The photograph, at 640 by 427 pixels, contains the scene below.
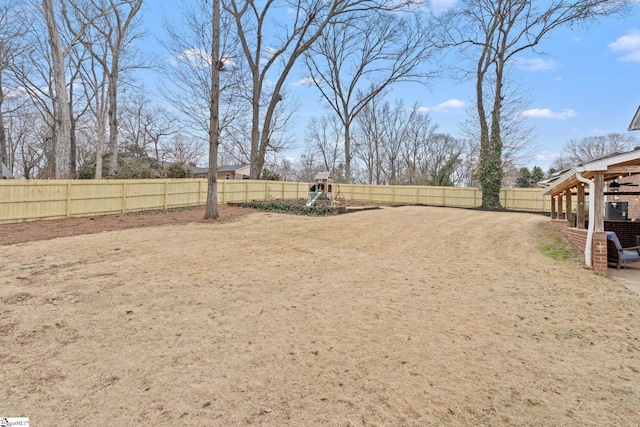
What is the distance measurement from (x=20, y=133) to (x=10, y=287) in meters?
36.9

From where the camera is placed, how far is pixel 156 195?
41.7ft

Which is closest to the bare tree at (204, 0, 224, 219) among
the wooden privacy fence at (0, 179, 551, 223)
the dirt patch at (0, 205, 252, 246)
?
the dirt patch at (0, 205, 252, 246)

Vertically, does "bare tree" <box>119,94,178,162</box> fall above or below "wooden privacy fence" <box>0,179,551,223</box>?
above

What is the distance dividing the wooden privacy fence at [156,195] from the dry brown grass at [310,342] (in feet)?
14.3

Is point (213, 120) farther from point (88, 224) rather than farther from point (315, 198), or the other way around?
point (315, 198)

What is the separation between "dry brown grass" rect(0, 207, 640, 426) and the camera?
1.94 m

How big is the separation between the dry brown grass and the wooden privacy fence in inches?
171

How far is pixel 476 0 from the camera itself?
57.5 feet

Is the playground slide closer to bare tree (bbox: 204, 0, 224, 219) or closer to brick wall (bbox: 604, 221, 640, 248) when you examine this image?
bare tree (bbox: 204, 0, 224, 219)

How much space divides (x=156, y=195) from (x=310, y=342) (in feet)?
39.7

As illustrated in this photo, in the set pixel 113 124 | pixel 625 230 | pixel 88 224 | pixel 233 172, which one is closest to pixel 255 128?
pixel 113 124

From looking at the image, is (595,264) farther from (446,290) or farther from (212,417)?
(212,417)

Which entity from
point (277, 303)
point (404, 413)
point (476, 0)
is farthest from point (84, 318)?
point (476, 0)

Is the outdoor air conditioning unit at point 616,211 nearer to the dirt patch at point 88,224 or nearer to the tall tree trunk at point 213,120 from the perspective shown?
the dirt patch at point 88,224
